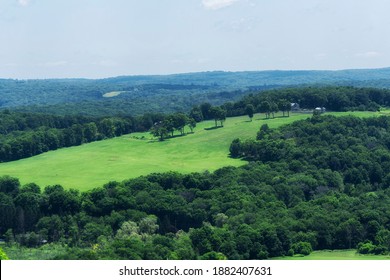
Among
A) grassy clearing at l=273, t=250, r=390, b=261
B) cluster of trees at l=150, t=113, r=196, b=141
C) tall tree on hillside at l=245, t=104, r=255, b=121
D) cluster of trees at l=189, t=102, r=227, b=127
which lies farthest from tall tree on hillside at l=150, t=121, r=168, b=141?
grassy clearing at l=273, t=250, r=390, b=261

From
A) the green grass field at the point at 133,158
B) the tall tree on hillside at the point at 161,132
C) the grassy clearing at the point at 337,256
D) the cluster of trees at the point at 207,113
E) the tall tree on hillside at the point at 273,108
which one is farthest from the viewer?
the cluster of trees at the point at 207,113

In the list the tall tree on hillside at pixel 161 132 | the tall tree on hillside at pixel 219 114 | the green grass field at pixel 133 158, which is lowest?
the green grass field at pixel 133 158

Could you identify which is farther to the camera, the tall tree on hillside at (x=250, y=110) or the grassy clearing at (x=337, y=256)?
the tall tree on hillside at (x=250, y=110)

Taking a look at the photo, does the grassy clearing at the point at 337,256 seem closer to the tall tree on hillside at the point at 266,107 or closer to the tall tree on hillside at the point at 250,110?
the tall tree on hillside at the point at 266,107

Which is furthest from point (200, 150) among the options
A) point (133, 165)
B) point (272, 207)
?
point (272, 207)

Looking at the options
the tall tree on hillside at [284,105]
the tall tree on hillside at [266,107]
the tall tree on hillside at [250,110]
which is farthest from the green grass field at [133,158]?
the tall tree on hillside at [284,105]

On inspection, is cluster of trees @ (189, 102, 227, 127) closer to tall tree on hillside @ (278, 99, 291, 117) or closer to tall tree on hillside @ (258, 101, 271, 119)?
tall tree on hillside @ (258, 101, 271, 119)
